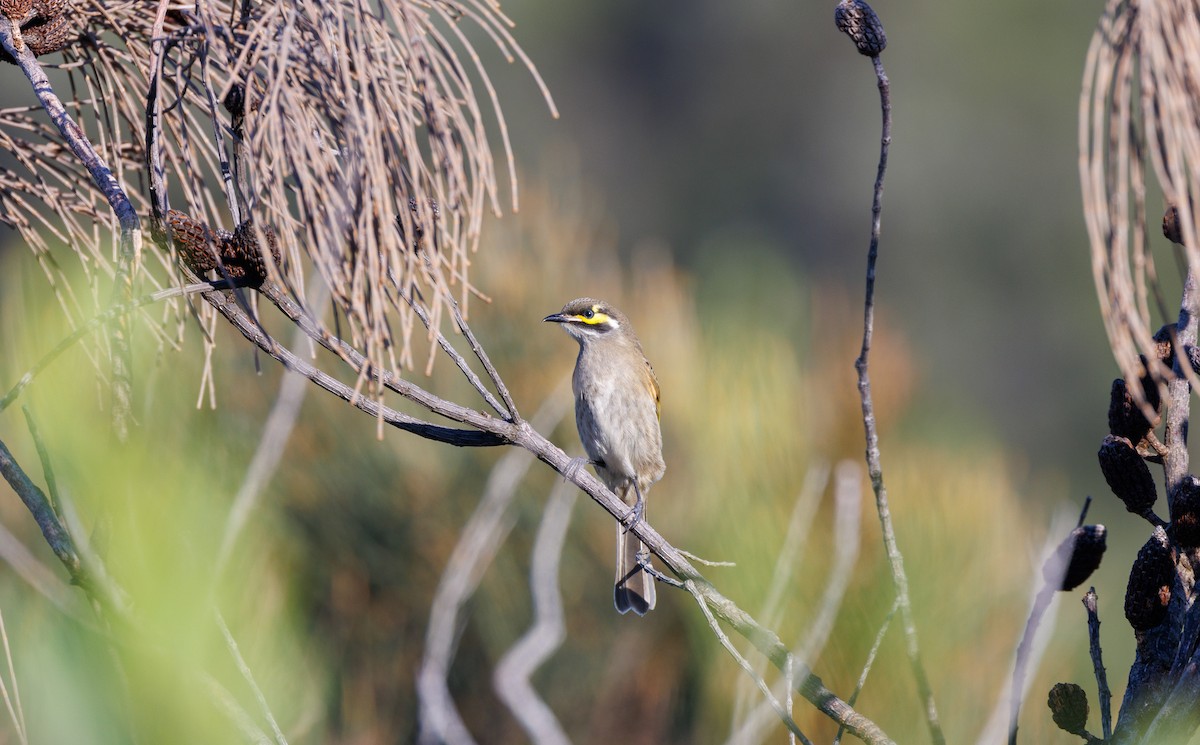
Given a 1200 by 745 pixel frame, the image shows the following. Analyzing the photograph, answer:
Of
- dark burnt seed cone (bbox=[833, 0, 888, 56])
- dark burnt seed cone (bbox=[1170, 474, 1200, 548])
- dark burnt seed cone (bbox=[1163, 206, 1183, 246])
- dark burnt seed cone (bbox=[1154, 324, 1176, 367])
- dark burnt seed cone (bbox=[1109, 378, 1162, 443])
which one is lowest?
dark burnt seed cone (bbox=[1170, 474, 1200, 548])

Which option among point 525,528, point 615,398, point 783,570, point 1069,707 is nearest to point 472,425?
point 783,570

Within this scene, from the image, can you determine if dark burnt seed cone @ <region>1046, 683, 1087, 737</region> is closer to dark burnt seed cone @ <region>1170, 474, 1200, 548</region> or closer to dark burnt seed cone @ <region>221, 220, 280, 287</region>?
dark burnt seed cone @ <region>1170, 474, 1200, 548</region>

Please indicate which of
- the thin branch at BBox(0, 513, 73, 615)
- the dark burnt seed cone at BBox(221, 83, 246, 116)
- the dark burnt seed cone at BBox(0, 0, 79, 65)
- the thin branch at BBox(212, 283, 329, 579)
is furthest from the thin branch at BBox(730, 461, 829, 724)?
the dark burnt seed cone at BBox(0, 0, 79, 65)

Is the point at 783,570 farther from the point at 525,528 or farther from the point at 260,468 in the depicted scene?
the point at 525,528

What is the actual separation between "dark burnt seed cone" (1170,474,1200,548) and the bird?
1767 millimetres

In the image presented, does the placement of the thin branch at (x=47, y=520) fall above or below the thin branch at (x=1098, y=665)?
below

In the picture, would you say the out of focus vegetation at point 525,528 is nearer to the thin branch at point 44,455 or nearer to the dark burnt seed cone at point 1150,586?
the thin branch at point 44,455

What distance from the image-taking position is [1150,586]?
97 centimetres

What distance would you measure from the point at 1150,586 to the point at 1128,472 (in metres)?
0.09

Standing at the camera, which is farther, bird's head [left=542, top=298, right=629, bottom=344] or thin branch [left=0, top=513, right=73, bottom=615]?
bird's head [left=542, top=298, right=629, bottom=344]

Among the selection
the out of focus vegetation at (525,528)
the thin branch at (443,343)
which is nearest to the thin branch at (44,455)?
the out of focus vegetation at (525,528)

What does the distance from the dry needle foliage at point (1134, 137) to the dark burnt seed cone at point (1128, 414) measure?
20 cm

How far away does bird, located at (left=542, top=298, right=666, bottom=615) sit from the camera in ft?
9.02

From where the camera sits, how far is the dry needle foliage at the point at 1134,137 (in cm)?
79
